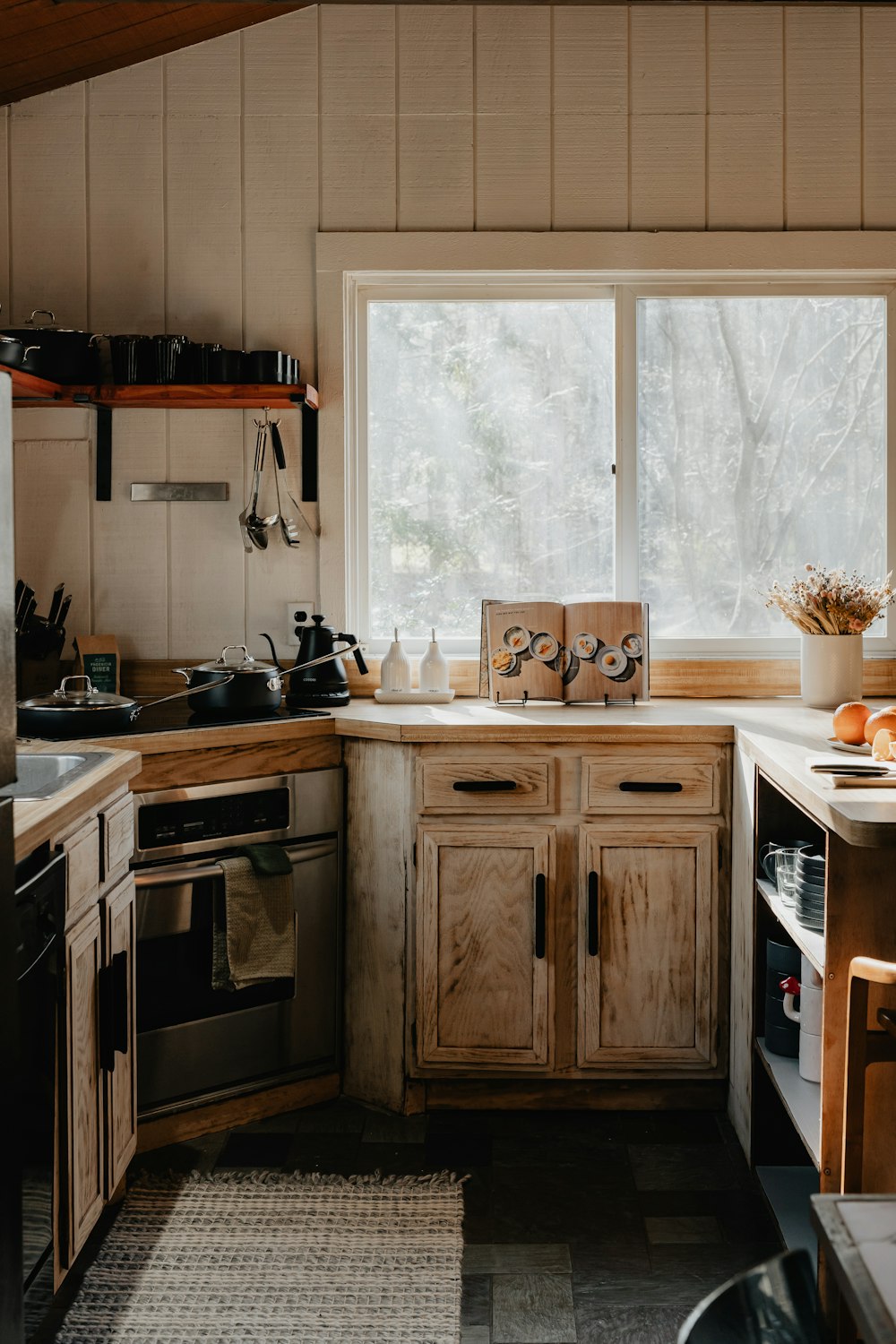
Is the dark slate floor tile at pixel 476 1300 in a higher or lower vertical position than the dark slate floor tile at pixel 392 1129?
lower

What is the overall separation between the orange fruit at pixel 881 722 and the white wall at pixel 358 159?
61.8 inches

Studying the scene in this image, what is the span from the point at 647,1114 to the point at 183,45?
2962mm

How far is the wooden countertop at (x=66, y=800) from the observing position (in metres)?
1.59

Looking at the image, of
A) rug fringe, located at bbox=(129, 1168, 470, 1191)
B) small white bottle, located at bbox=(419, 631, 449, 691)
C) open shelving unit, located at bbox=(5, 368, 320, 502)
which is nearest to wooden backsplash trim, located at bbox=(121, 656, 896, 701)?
small white bottle, located at bbox=(419, 631, 449, 691)

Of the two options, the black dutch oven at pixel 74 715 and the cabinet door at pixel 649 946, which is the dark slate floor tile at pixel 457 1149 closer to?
the cabinet door at pixel 649 946

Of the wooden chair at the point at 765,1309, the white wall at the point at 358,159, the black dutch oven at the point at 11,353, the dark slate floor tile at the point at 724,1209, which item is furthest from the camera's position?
the white wall at the point at 358,159

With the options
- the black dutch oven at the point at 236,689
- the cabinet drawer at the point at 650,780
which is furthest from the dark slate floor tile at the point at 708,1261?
the black dutch oven at the point at 236,689

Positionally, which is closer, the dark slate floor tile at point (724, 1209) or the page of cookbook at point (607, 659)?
the dark slate floor tile at point (724, 1209)

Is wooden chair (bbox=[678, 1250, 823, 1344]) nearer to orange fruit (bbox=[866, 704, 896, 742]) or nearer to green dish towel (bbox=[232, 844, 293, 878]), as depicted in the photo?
orange fruit (bbox=[866, 704, 896, 742])

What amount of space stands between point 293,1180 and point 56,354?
2.00 metres

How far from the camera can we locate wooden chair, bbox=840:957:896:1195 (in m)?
1.56

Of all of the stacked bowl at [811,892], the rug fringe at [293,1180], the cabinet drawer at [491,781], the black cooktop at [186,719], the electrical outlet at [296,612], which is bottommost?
the rug fringe at [293,1180]

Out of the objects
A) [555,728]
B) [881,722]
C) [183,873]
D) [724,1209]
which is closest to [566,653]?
[555,728]

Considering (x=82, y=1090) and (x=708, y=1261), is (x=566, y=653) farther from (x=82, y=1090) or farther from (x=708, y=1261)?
(x=82, y=1090)
